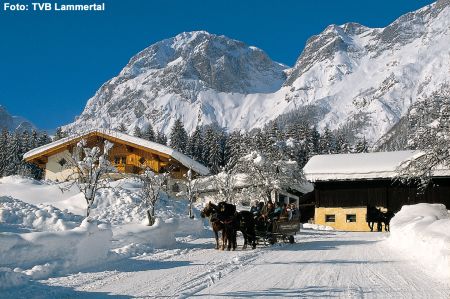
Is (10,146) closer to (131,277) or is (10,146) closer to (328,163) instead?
(328,163)

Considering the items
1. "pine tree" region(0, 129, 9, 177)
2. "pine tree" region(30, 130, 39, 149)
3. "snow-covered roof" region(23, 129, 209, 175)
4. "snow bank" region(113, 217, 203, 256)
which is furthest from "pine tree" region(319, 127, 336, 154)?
"snow bank" region(113, 217, 203, 256)

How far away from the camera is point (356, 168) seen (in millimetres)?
41875

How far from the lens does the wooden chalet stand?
45781 millimetres

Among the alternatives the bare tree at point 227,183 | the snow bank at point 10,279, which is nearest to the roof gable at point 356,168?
the bare tree at point 227,183

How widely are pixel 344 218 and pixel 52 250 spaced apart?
3370cm

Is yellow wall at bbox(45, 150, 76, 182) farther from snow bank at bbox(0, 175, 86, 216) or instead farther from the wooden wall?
the wooden wall

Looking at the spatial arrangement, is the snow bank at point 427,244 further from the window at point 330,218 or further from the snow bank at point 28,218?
the window at point 330,218

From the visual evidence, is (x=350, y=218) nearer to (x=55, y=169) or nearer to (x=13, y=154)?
(x=55, y=169)

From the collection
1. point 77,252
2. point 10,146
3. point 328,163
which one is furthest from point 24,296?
point 10,146

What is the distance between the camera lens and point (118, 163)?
50000 mm

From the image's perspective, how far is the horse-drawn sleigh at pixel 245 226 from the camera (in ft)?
56.8

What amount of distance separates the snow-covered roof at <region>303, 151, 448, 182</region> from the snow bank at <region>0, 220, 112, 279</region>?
3017 centimetres

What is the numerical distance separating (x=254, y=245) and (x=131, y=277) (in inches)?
303

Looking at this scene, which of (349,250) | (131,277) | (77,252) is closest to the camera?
(131,277)
